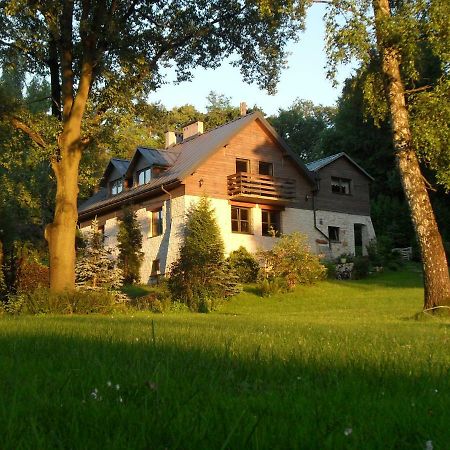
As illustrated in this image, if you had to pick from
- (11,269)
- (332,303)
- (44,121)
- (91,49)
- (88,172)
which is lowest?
(332,303)

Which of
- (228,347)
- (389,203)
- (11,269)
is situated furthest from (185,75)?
(389,203)

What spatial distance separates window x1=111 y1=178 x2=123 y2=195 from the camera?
41362mm

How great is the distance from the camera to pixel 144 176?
38.6 m

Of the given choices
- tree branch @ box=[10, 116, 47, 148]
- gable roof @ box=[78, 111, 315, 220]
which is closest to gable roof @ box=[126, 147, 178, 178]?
gable roof @ box=[78, 111, 315, 220]

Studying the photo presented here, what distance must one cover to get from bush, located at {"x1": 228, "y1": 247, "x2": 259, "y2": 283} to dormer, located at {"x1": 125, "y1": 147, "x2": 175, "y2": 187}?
8071mm

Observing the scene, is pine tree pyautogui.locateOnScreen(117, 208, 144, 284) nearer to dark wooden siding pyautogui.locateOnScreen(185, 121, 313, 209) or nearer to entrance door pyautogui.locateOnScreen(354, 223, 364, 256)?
dark wooden siding pyautogui.locateOnScreen(185, 121, 313, 209)

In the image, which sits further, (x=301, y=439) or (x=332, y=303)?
(x=332, y=303)

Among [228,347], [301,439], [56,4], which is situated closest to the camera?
[301,439]

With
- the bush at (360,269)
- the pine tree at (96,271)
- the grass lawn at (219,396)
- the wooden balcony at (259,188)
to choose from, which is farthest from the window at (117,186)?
the grass lawn at (219,396)

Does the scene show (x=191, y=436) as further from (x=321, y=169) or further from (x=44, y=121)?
(x=321, y=169)

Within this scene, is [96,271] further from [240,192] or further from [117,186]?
[117,186]

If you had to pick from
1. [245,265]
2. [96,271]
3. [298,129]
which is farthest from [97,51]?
[298,129]

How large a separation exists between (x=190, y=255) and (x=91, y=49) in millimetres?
10284

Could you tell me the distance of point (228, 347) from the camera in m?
5.21
